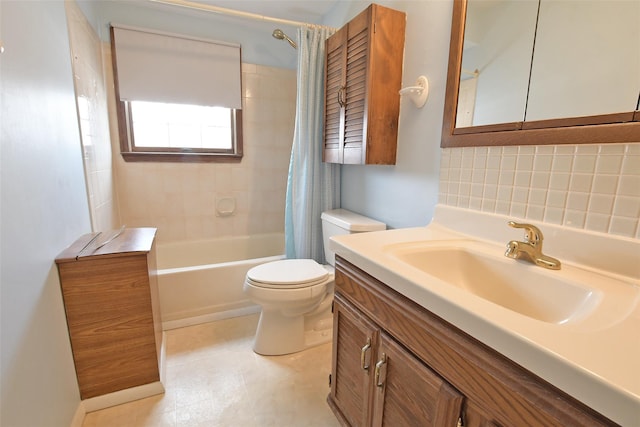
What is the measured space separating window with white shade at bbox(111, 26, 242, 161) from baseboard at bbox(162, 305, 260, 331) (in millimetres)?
1225

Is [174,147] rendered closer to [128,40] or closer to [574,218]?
[128,40]

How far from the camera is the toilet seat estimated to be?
153 cm

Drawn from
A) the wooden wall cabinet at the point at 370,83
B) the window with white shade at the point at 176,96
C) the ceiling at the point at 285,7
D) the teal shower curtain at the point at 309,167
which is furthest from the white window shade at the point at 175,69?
the wooden wall cabinet at the point at 370,83

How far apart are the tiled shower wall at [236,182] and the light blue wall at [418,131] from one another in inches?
46.8

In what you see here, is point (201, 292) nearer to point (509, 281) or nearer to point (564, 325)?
point (509, 281)

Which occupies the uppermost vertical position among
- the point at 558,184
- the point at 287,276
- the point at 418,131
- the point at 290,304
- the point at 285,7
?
the point at 285,7

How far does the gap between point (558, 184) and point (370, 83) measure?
91 cm

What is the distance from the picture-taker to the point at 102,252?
3.93ft

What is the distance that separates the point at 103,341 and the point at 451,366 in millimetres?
1364

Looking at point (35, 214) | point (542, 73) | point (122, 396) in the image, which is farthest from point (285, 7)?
point (122, 396)

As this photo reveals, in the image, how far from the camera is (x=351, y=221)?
1676mm

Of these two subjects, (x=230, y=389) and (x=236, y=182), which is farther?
(x=236, y=182)

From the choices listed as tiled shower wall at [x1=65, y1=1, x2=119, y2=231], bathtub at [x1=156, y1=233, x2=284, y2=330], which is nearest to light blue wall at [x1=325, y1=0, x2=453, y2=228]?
bathtub at [x1=156, y1=233, x2=284, y2=330]

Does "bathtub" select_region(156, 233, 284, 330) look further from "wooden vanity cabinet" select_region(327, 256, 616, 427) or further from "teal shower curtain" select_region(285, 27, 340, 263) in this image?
"wooden vanity cabinet" select_region(327, 256, 616, 427)
